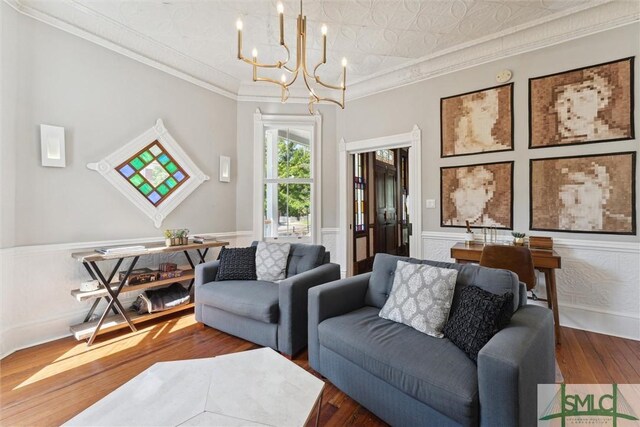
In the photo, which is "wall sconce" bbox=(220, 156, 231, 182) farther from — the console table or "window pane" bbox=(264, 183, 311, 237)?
the console table

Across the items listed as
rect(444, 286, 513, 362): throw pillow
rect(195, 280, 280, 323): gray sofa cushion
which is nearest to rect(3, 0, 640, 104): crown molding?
rect(195, 280, 280, 323): gray sofa cushion

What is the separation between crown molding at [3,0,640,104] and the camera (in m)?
2.54

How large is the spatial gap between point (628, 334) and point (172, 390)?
368 centimetres

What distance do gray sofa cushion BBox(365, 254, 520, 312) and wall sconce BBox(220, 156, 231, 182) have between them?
269cm

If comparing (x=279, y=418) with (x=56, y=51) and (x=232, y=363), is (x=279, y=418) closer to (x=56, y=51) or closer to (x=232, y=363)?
(x=232, y=363)

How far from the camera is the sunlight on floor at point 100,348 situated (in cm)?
204

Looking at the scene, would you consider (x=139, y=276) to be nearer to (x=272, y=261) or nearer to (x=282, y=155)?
(x=272, y=261)

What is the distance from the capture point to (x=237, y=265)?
2.83 m

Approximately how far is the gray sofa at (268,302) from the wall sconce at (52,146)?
157 cm

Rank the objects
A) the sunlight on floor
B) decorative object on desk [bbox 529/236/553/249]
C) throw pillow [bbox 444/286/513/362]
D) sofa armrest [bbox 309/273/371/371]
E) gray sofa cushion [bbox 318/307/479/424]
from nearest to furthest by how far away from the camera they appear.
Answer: gray sofa cushion [bbox 318/307/479/424], throw pillow [bbox 444/286/513/362], sofa armrest [bbox 309/273/371/371], the sunlight on floor, decorative object on desk [bbox 529/236/553/249]

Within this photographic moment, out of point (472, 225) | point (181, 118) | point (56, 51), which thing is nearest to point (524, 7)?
point (472, 225)

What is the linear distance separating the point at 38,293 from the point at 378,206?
15.9 ft

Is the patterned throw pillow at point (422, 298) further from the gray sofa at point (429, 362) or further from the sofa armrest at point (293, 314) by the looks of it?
the sofa armrest at point (293, 314)

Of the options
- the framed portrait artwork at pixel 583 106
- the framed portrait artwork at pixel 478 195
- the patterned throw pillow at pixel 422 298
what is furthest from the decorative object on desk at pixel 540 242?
the patterned throw pillow at pixel 422 298
